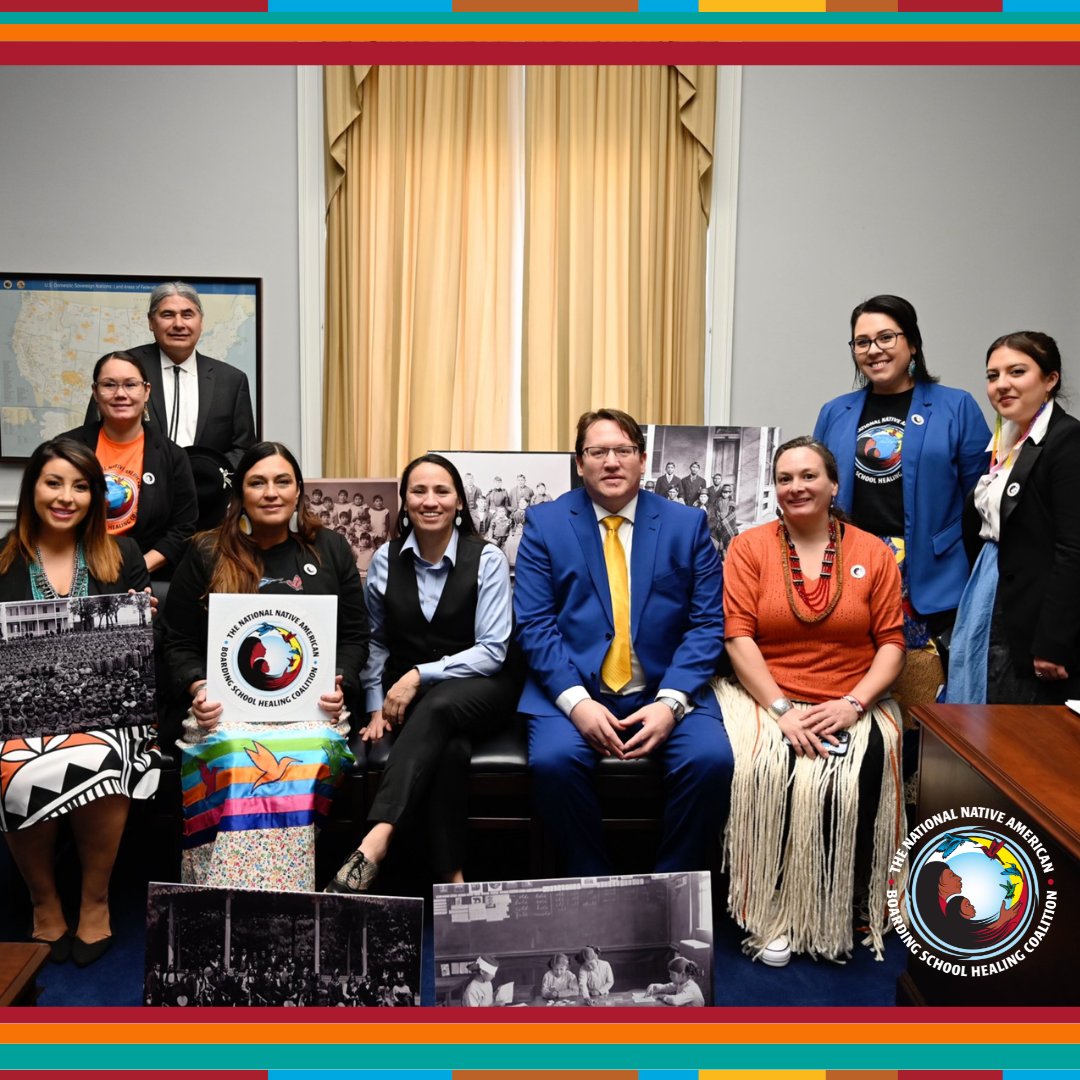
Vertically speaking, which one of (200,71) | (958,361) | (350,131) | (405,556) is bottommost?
(405,556)

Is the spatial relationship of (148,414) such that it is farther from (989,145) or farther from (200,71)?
(989,145)

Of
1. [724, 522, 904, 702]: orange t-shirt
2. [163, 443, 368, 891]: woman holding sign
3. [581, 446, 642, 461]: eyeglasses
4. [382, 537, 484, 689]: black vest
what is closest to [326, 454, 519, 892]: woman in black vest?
[382, 537, 484, 689]: black vest

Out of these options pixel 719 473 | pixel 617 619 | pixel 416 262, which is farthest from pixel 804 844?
pixel 416 262

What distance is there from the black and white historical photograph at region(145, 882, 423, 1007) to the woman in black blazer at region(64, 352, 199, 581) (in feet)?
4.32

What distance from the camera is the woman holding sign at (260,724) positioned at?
2.47 metres

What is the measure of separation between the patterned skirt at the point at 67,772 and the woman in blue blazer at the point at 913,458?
2300 millimetres

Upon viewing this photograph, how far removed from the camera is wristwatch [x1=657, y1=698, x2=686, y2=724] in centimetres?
271

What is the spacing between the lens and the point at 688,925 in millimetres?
1876

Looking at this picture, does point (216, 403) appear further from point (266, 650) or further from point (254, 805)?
point (254, 805)

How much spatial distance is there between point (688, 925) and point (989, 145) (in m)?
3.87

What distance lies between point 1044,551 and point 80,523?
8.84ft
